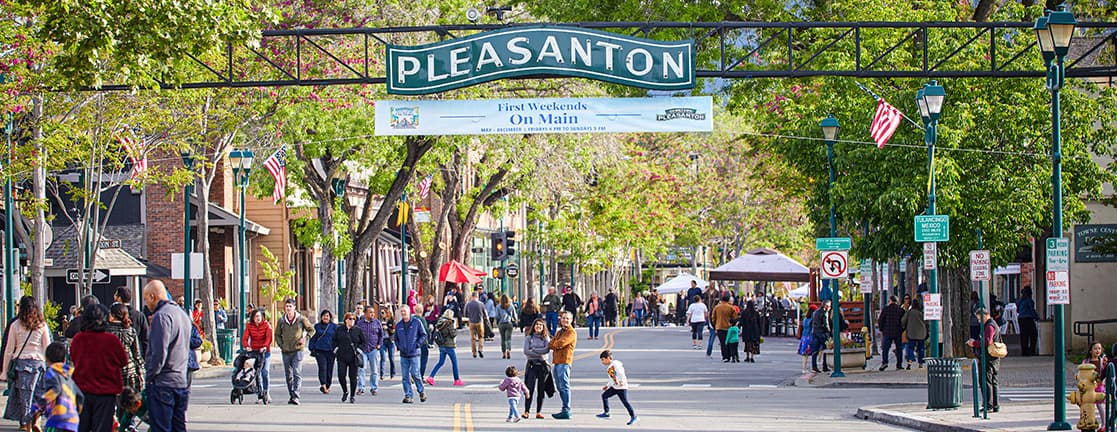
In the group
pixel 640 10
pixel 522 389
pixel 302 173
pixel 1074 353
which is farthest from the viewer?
pixel 302 173

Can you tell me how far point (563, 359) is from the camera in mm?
21281

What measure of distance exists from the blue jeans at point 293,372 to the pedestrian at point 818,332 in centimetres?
1184

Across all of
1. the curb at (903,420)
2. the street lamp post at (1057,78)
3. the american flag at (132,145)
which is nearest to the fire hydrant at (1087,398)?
the street lamp post at (1057,78)

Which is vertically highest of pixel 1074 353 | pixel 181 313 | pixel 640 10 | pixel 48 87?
pixel 640 10

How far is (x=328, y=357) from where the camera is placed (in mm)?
25031

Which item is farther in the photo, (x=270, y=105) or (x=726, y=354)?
(x=726, y=354)

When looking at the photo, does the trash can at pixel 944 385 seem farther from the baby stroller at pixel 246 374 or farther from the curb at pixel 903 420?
the baby stroller at pixel 246 374

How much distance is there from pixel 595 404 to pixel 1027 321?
16689 millimetres

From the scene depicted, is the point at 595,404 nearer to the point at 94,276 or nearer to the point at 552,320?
the point at 94,276

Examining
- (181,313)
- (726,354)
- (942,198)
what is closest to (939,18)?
(942,198)

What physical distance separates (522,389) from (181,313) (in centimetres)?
728

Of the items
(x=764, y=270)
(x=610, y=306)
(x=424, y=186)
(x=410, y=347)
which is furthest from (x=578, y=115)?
(x=610, y=306)

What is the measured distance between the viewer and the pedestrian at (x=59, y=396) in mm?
13656

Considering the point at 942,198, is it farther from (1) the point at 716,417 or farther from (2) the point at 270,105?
(2) the point at 270,105
